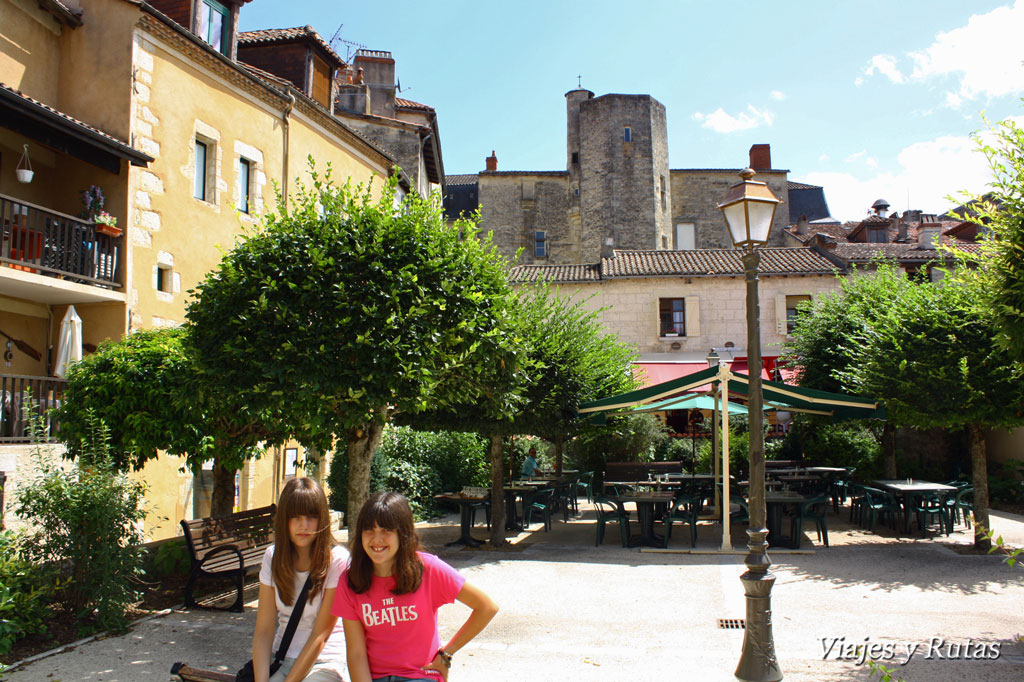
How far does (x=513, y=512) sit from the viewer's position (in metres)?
13.7

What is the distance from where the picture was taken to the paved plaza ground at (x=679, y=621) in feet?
19.9

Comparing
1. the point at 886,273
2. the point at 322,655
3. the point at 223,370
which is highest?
the point at 886,273

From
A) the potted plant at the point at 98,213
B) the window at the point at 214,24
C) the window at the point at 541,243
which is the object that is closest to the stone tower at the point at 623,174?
the window at the point at 541,243

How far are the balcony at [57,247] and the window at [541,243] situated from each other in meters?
36.4

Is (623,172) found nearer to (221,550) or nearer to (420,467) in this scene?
(420,467)

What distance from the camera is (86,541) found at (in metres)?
7.05

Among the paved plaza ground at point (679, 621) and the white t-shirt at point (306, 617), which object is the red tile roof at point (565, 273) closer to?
the paved plaza ground at point (679, 621)

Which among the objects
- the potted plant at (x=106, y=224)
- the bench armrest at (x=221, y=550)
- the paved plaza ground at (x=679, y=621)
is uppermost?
the potted plant at (x=106, y=224)

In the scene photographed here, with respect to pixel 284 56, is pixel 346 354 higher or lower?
lower

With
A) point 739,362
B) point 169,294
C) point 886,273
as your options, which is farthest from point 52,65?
point 739,362

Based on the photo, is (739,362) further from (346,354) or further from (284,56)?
(346,354)

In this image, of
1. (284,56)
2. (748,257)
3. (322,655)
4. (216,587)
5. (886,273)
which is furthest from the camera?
(284,56)

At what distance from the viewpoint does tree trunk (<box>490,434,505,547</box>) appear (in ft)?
39.7

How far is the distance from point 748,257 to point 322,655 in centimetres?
455
